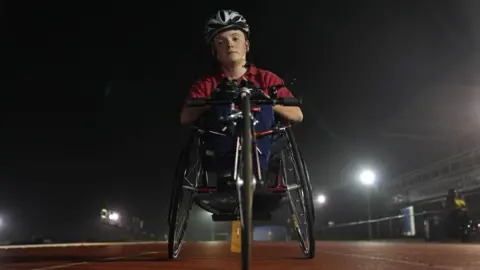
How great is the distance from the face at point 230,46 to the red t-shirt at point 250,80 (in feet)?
0.52

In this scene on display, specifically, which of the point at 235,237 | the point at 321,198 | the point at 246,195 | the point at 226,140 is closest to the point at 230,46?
the point at 226,140

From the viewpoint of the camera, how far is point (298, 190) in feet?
12.9

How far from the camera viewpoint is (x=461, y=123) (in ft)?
66.6

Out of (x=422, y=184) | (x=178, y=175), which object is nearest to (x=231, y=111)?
(x=178, y=175)

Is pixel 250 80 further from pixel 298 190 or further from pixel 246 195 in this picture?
pixel 246 195

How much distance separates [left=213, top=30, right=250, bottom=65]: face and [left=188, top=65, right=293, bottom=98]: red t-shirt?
0.16m

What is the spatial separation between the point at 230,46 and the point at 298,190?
141cm

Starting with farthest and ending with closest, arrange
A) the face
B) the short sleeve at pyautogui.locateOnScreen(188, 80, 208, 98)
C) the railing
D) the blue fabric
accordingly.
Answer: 1. the railing
2. the face
3. the short sleeve at pyautogui.locateOnScreen(188, 80, 208, 98)
4. the blue fabric

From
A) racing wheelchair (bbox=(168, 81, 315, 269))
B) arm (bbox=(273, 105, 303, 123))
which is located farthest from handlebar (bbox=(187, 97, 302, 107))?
arm (bbox=(273, 105, 303, 123))

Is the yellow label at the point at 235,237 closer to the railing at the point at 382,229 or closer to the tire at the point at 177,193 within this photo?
the tire at the point at 177,193

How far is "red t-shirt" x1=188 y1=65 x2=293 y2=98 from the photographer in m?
4.08

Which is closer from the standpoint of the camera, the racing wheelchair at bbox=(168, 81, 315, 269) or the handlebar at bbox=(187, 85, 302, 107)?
the handlebar at bbox=(187, 85, 302, 107)

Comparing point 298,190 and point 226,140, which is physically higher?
point 226,140

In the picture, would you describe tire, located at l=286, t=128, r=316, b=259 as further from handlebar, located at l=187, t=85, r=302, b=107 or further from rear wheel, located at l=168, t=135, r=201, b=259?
rear wheel, located at l=168, t=135, r=201, b=259
